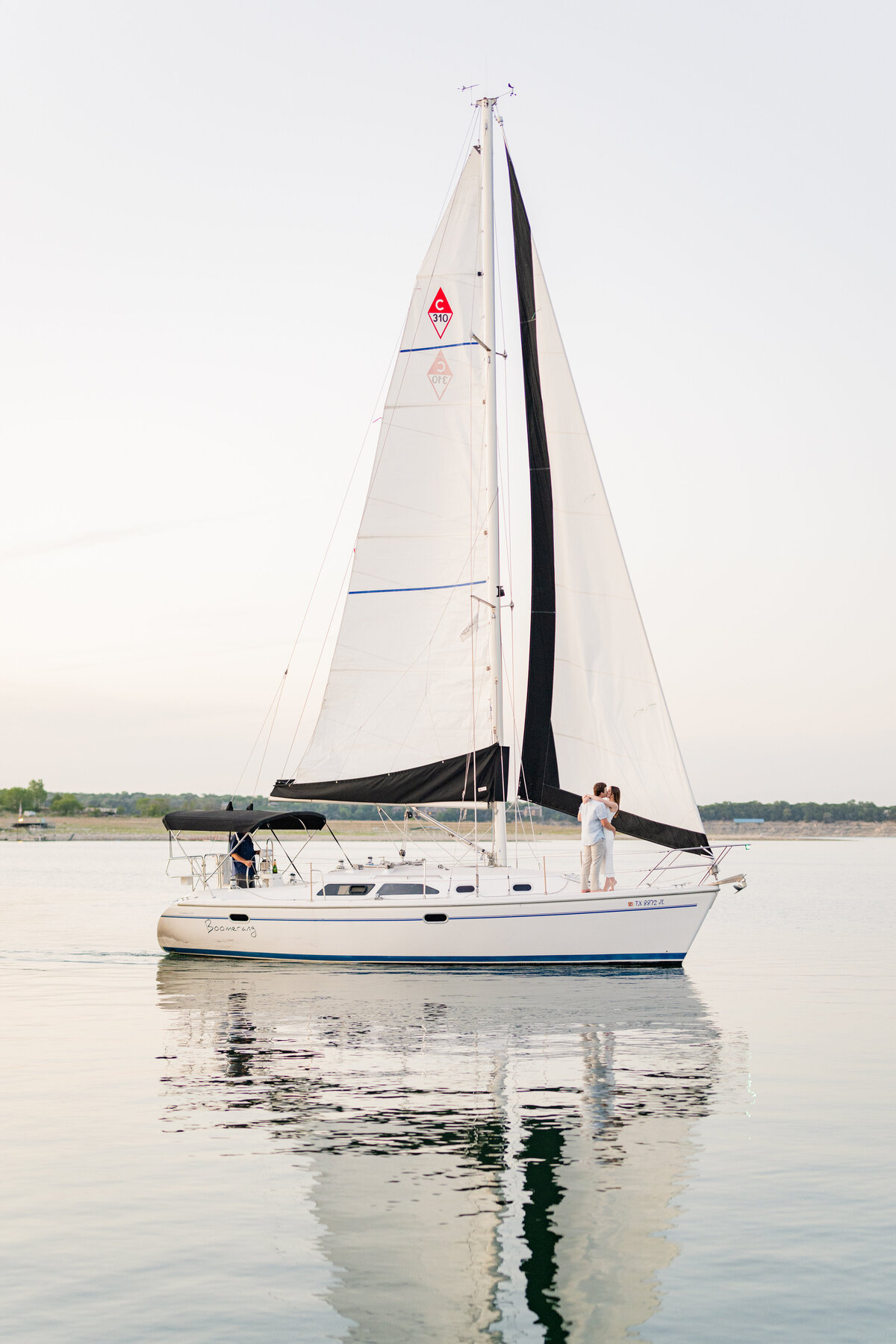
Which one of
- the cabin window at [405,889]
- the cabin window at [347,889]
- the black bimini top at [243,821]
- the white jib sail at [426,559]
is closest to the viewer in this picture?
the cabin window at [405,889]

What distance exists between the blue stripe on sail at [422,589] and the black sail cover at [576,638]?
1.30 meters

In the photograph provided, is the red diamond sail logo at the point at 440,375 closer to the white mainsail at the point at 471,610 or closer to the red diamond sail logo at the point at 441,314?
the white mainsail at the point at 471,610

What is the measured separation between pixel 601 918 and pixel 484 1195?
13.5 metres

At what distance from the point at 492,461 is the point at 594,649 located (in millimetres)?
4326

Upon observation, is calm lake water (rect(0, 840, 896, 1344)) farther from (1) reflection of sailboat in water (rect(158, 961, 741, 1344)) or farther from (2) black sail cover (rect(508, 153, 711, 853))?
(2) black sail cover (rect(508, 153, 711, 853))

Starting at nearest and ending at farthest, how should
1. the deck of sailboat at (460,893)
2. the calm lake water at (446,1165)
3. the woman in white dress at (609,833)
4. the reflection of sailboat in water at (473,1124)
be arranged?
the calm lake water at (446,1165) → the reflection of sailboat in water at (473,1124) → the deck of sailboat at (460,893) → the woman in white dress at (609,833)

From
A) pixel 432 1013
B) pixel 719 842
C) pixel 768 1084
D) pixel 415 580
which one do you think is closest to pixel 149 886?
pixel 415 580

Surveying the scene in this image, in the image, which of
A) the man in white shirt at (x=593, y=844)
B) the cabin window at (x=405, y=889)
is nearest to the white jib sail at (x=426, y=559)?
the cabin window at (x=405, y=889)

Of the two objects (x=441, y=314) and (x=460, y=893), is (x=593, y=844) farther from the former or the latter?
(x=441, y=314)

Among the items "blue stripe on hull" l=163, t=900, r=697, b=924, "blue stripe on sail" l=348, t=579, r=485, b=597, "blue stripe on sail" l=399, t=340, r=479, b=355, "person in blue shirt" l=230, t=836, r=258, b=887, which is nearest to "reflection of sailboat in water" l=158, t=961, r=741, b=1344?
"blue stripe on hull" l=163, t=900, r=697, b=924

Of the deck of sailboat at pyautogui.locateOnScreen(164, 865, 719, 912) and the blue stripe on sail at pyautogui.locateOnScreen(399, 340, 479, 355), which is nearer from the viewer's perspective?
the deck of sailboat at pyautogui.locateOnScreen(164, 865, 719, 912)

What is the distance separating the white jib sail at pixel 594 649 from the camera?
82.0 feet

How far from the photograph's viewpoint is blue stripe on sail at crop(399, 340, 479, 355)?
26703 millimetres

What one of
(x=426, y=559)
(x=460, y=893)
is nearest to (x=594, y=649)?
(x=426, y=559)
